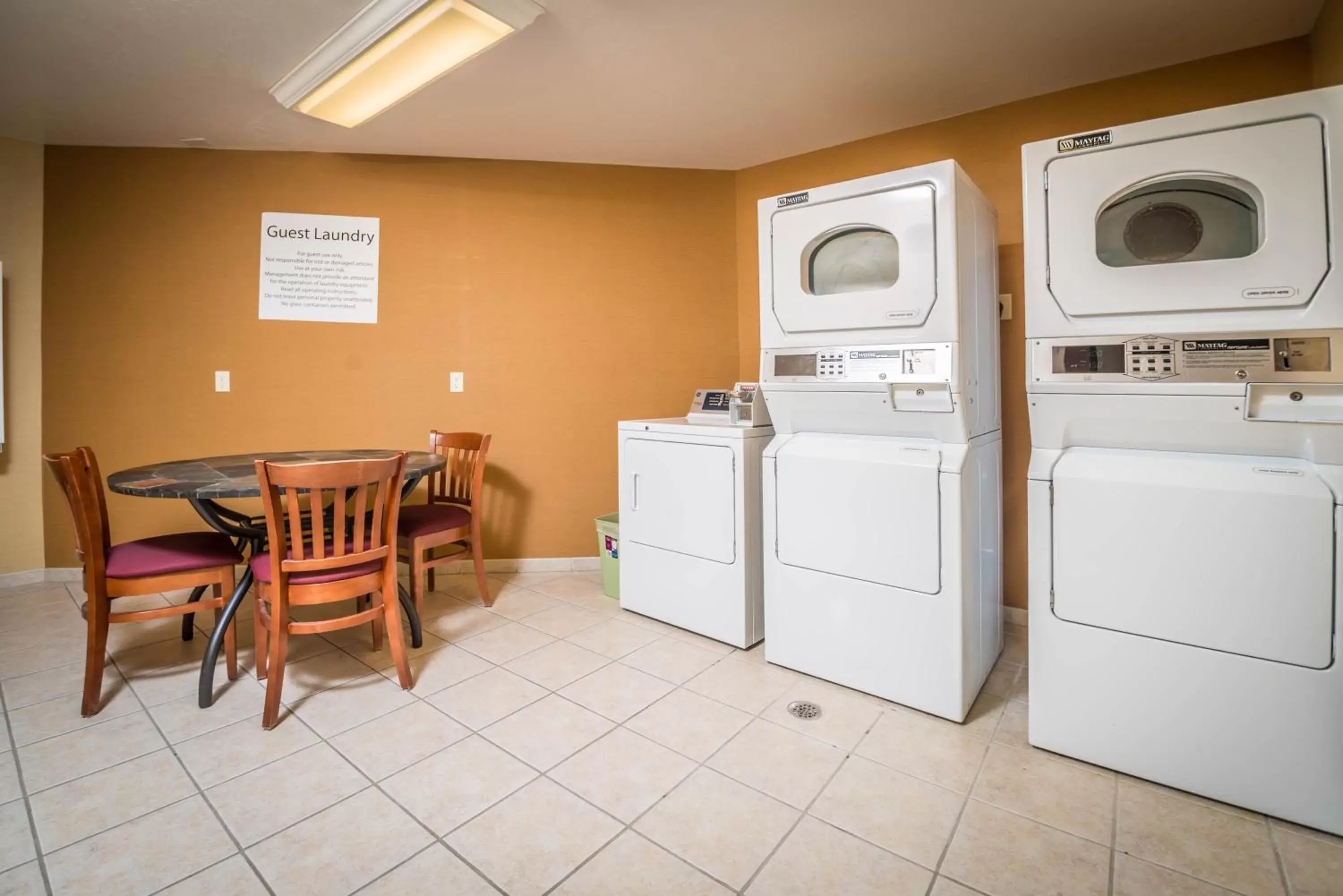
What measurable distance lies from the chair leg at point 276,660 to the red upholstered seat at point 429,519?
2.54 ft

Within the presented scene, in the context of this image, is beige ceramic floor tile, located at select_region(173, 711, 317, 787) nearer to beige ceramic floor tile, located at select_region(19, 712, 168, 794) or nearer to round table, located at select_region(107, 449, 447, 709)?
beige ceramic floor tile, located at select_region(19, 712, 168, 794)

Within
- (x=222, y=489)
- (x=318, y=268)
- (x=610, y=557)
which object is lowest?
(x=610, y=557)

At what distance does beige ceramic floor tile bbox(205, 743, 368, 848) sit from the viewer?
1.63 m

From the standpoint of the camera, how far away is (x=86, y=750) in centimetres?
196

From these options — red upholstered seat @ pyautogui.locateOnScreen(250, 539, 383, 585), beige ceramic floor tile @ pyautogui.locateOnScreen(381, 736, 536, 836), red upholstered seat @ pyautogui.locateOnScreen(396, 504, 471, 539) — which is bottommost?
beige ceramic floor tile @ pyautogui.locateOnScreen(381, 736, 536, 836)

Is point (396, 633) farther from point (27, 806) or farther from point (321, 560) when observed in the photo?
point (27, 806)

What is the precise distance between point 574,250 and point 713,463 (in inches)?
71.2

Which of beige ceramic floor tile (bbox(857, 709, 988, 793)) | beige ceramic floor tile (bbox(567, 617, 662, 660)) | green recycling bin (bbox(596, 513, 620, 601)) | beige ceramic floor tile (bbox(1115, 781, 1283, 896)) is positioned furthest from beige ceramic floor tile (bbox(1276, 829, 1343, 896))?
green recycling bin (bbox(596, 513, 620, 601))

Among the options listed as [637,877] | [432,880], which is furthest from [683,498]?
[432,880]

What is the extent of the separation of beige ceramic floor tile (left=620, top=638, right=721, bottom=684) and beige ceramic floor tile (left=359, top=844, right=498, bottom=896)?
106 centimetres

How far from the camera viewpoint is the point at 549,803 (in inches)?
67.1

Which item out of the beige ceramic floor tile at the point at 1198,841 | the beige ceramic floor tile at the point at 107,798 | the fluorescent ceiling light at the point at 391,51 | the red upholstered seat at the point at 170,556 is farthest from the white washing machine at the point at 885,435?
the red upholstered seat at the point at 170,556

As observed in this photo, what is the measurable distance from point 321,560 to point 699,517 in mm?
1450

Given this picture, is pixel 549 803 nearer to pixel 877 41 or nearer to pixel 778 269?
pixel 778 269
